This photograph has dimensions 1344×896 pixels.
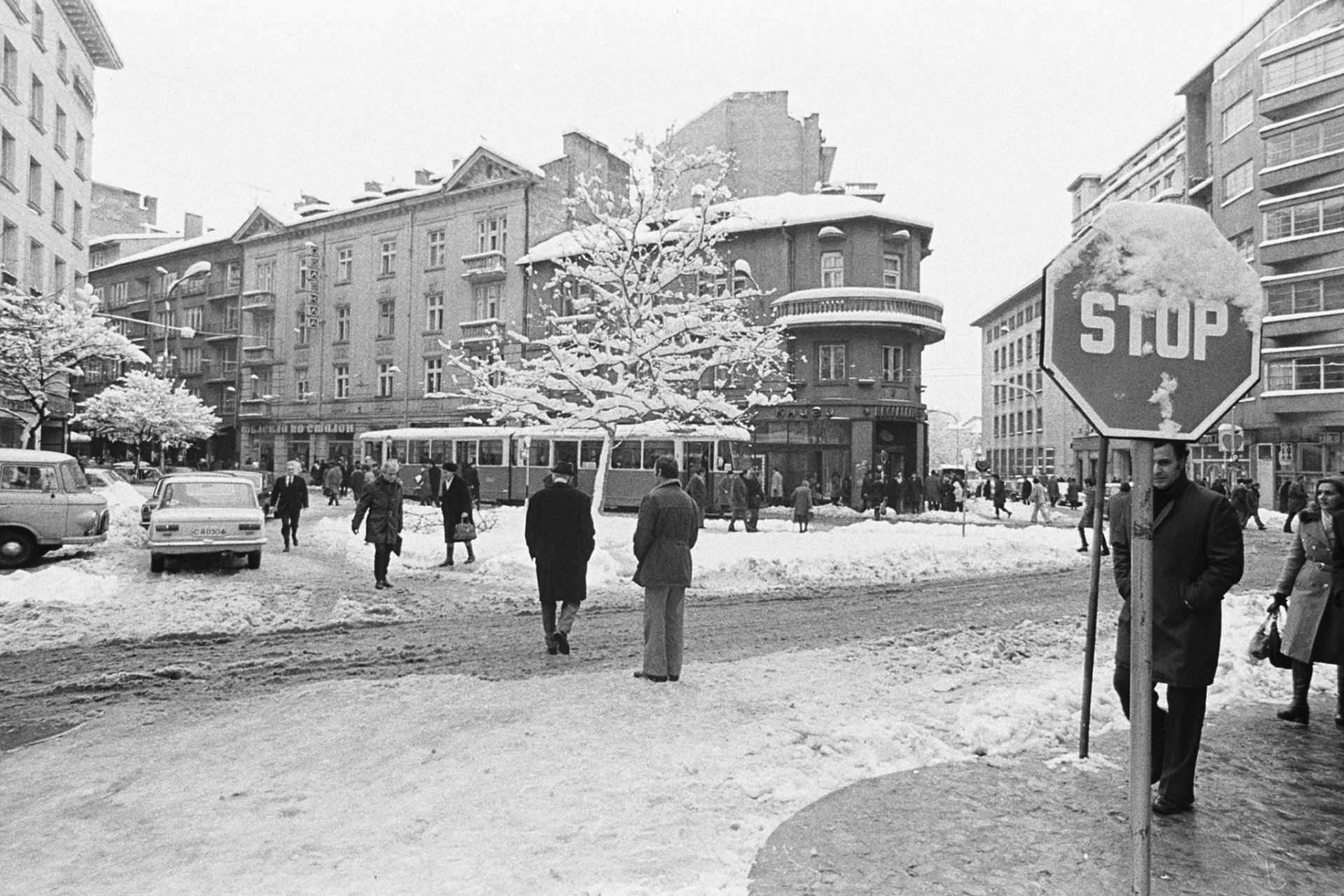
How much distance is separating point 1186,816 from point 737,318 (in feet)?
65.1

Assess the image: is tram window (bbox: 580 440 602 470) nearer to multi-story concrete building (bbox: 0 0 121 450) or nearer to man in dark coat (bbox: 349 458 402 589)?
multi-story concrete building (bbox: 0 0 121 450)

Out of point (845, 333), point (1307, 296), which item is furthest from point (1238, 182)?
point (845, 333)

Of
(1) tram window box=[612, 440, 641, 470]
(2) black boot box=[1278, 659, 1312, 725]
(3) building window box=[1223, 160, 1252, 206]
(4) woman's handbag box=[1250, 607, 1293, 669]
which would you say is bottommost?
(2) black boot box=[1278, 659, 1312, 725]

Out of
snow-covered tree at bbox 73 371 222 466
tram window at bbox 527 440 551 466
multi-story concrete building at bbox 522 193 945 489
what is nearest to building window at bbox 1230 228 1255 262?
multi-story concrete building at bbox 522 193 945 489

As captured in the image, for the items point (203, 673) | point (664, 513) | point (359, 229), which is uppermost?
point (359, 229)

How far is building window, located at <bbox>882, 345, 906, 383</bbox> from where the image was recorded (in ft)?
130

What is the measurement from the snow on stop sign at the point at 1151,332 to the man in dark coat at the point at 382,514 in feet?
38.3

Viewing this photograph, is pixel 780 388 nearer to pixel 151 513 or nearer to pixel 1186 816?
pixel 151 513

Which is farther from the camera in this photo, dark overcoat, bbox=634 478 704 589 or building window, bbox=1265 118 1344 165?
building window, bbox=1265 118 1344 165

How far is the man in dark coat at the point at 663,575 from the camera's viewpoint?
7727mm

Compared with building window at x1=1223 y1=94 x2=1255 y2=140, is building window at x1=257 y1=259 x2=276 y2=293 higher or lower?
lower

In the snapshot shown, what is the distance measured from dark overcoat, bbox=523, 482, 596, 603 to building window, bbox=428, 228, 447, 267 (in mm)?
Answer: 42777

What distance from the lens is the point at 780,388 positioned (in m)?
39.8

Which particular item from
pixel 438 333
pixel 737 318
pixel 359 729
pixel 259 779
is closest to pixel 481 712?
pixel 359 729
